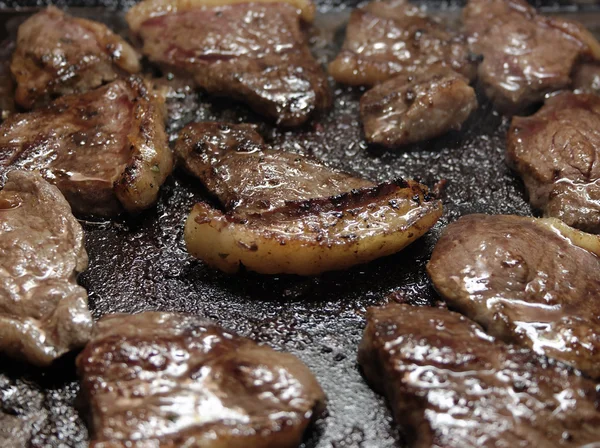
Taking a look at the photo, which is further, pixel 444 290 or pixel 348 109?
pixel 348 109

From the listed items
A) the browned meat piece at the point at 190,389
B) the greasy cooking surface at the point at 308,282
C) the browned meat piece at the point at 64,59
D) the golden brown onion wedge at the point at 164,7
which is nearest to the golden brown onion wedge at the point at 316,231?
the greasy cooking surface at the point at 308,282

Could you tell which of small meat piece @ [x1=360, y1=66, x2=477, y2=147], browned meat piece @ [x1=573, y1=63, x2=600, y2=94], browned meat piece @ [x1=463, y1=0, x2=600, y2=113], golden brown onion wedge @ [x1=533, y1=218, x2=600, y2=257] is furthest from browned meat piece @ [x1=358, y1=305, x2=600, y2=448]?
browned meat piece @ [x1=573, y1=63, x2=600, y2=94]

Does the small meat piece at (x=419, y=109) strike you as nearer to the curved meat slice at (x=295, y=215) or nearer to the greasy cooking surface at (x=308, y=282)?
the greasy cooking surface at (x=308, y=282)

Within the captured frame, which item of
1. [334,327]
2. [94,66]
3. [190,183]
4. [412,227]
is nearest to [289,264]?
[334,327]

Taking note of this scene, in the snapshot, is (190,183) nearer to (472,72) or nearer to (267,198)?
(267,198)

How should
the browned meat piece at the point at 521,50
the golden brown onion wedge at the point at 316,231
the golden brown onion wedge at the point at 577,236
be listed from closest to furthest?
the golden brown onion wedge at the point at 316,231 < the golden brown onion wedge at the point at 577,236 < the browned meat piece at the point at 521,50

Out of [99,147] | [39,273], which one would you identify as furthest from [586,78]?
[39,273]

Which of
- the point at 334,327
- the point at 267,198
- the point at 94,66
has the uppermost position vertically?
the point at 94,66

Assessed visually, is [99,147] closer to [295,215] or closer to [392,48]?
[295,215]
